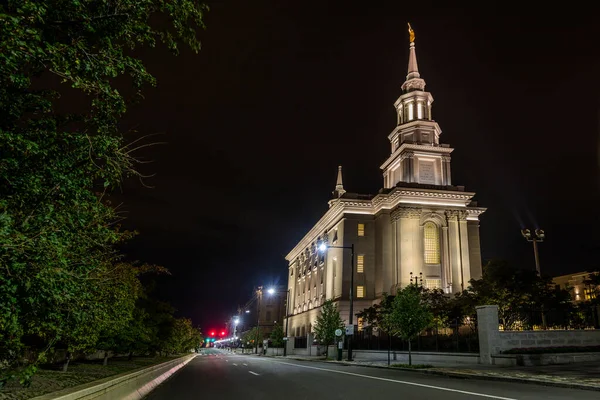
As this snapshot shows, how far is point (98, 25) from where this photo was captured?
20.0 ft

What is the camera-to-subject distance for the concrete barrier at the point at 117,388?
6.17 m

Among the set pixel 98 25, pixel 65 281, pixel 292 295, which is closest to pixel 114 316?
pixel 65 281

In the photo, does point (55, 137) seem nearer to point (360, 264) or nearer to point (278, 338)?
point (360, 264)

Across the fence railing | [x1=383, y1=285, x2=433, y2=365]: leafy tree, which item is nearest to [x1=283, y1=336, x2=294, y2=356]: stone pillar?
the fence railing

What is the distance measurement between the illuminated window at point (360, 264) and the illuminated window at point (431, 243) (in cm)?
926

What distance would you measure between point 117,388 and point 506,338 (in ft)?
65.9

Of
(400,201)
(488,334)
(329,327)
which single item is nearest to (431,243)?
(400,201)

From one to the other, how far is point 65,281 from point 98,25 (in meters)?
3.52

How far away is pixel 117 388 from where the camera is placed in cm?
896

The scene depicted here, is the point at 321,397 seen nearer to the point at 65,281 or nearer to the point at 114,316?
the point at 65,281

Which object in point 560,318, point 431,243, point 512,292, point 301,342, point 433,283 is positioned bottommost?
point 301,342

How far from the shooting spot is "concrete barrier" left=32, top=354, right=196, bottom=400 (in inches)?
243

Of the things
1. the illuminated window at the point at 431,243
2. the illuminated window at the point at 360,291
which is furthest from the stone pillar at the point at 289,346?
the illuminated window at the point at 431,243

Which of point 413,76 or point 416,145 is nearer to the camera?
point 416,145
